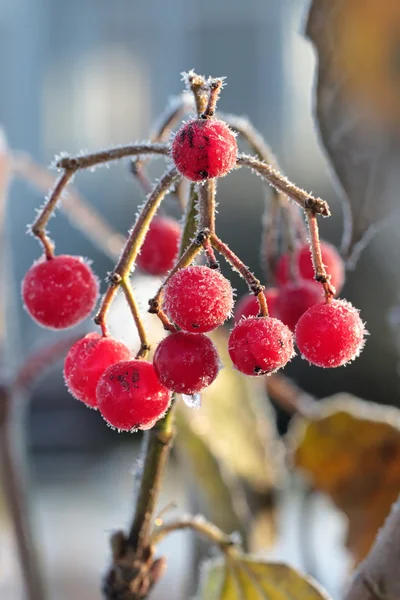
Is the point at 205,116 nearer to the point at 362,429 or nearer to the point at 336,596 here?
the point at 362,429

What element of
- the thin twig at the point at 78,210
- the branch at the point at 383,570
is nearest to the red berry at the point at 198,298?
the branch at the point at 383,570

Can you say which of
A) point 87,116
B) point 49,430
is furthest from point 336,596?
point 87,116

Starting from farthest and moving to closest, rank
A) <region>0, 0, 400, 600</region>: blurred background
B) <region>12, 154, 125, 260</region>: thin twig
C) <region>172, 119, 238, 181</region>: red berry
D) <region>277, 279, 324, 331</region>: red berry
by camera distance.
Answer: <region>0, 0, 400, 600</region>: blurred background < <region>12, 154, 125, 260</region>: thin twig < <region>277, 279, 324, 331</region>: red berry < <region>172, 119, 238, 181</region>: red berry

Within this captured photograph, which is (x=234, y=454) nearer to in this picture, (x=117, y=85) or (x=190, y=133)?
(x=190, y=133)

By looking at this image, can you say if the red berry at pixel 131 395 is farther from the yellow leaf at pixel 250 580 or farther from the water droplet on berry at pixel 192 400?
the yellow leaf at pixel 250 580

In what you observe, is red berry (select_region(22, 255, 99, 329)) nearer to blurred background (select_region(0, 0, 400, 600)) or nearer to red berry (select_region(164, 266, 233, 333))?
red berry (select_region(164, 266, 233, 333))

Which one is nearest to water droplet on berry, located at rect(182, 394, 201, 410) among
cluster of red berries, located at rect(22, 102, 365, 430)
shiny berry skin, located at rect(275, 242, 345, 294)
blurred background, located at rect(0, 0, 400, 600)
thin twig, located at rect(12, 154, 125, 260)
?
cluster of red berries, located at rect(22, 102, 365, 430)

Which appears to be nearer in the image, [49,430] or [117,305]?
[117,305]
